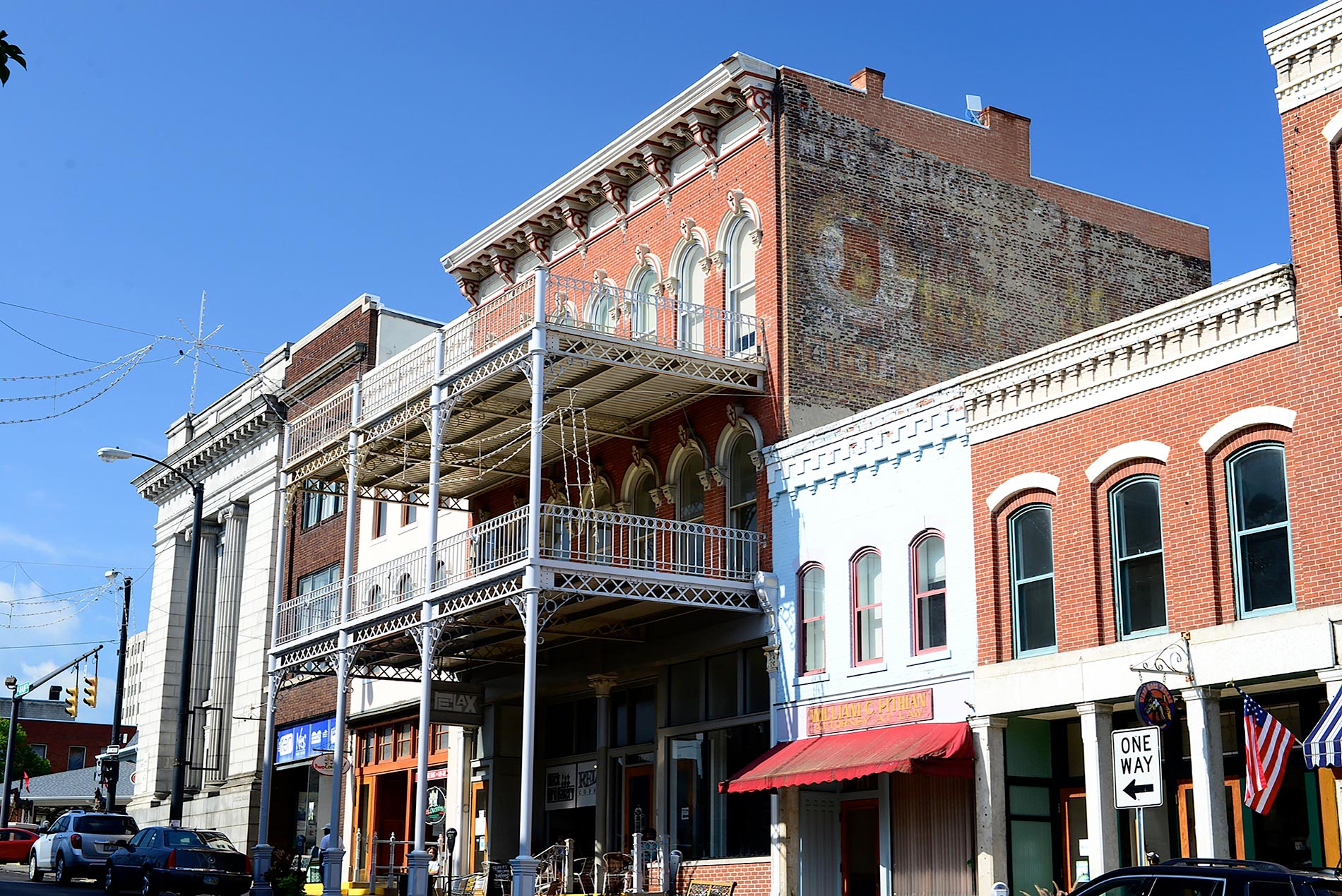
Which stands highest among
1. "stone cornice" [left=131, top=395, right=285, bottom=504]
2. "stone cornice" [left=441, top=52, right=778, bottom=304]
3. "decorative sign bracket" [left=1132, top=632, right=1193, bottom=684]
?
"stone cornice" [left=441, top=52, right=778, bottom=304]

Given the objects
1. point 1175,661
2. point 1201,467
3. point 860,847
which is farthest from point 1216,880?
point 860,847

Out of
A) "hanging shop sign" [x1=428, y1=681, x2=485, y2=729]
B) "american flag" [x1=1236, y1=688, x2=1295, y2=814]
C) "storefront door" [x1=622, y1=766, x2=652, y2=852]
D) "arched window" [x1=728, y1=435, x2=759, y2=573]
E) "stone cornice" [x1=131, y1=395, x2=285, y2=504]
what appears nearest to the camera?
"american flag" [x1=1236, y1=688, x2=1295, y2=814]

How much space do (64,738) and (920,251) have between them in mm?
89619

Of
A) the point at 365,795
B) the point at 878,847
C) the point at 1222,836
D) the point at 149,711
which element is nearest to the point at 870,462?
the point at 878,847

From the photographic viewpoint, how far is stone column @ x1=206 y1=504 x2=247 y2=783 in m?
45.9

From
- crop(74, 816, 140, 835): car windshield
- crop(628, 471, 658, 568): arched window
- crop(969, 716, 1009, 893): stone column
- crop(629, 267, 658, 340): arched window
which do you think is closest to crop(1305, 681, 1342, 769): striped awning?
crop(969, 716, 1009, 893): stone column

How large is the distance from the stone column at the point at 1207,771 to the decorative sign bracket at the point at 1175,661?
0.77ft

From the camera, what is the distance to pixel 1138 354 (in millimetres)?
19406

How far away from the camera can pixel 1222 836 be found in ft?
57.2

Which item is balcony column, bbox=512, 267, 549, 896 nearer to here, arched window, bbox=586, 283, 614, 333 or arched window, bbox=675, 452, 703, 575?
arched window, bbox=675, 452, 703, 575

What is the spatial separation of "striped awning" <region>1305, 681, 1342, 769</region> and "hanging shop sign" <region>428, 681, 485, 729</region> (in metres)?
20.2

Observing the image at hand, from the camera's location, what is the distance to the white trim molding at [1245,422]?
17427mm

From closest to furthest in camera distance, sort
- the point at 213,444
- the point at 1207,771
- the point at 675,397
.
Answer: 1. the point at 1207,771
2. the point at 675,397
3. the point at 213,444

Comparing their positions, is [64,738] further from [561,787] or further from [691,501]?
[691,501]
